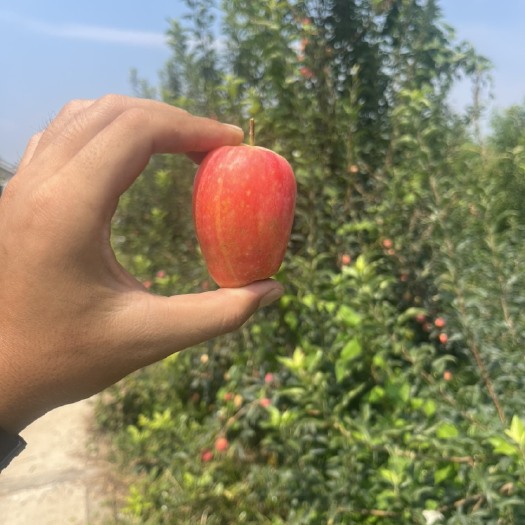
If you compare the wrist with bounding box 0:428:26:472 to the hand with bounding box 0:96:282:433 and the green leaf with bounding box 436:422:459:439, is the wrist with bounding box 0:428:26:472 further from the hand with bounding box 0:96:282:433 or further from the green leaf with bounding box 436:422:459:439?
the green leaf with bounding box 436:422:459:439

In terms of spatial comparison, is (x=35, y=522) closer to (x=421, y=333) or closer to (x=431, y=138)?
(x=421, y=333)

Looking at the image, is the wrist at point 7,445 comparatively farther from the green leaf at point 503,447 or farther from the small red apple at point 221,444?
the small red apple at point 221,444

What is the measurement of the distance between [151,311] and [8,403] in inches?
12.6

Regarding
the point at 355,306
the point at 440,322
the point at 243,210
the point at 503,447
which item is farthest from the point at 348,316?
the point at 243,210

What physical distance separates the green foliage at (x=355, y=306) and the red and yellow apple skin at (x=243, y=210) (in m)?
0.63

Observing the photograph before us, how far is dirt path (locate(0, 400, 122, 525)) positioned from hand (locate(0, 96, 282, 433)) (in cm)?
206

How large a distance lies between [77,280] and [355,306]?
4.04ft

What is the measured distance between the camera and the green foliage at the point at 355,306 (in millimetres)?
1834

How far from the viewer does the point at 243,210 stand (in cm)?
138

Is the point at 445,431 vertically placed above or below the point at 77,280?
below

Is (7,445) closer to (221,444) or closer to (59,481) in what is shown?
(221,444)

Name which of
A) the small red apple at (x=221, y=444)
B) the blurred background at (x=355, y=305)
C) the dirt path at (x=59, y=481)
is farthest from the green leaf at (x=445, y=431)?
the dirt path at (x=59, y=481)

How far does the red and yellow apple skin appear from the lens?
4.52 ft

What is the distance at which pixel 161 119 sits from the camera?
118 cm
